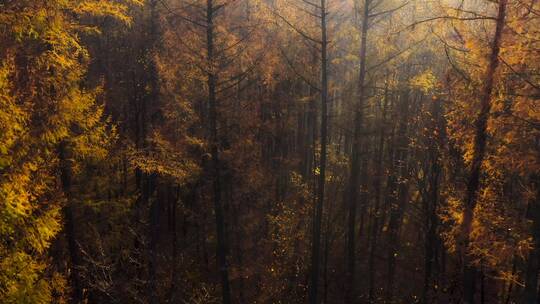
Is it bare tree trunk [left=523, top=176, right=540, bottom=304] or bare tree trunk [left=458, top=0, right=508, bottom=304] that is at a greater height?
bare tree trunk [left=458, top=0, right=508, bottom=304]

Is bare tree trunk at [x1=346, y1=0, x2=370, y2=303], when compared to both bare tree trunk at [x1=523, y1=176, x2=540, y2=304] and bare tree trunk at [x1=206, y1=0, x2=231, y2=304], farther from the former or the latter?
bare tree trunk at [x1=523, y1=176, x2=540, y2=304]

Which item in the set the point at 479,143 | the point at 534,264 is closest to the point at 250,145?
the point at 479,143

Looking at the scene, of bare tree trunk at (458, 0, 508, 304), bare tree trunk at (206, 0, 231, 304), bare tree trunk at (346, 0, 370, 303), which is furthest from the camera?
bare tree trunk at (346, 0, 370, 303)

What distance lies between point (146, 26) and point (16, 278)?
12979 mm

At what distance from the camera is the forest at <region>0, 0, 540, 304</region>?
7.96 meters

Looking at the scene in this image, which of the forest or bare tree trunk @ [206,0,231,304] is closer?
the forest

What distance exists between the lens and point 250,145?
56.0 feet

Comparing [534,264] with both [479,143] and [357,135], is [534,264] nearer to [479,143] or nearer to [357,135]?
[479,143]

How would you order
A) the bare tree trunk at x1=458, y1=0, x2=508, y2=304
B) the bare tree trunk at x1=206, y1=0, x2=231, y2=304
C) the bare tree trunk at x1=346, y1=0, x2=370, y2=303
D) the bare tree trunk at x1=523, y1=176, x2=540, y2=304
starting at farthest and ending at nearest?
the bare tree trunk at x1=346, y1=0, x2=370, y2=303 → the bare tree trunk at x1=206, y1=0, x2=231, y2=304 → the bare tree trunk at x1=523, y1=176, x2=540, y2=304 → the bare tree trunk at x1=458, y1=0, x2=508, y2=304

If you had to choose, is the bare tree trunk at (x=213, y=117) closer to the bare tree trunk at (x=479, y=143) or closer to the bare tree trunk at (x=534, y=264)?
the bare tree trunk at (x=479, y=143)

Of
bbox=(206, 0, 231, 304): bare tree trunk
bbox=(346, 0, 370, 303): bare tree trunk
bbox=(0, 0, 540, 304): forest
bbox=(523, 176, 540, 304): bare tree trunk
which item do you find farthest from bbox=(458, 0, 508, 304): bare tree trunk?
bbox=(206, 0, 231, 304): bare tree trunk

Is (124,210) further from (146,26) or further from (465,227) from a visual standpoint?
(465,227)

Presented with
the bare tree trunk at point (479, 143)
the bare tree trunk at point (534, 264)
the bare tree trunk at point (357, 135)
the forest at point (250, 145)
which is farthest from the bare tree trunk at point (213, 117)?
the bare tree trunk at point (534, 264)

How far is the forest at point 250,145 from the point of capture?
7957mm
